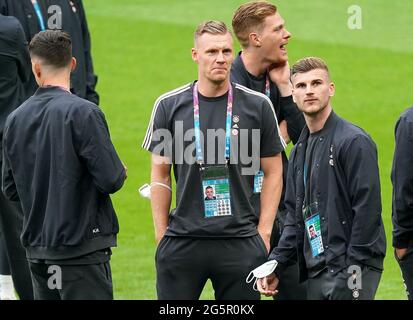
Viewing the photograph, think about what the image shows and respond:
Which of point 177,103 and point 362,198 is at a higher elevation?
point 177,103

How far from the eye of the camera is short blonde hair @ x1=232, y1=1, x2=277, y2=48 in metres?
8.52

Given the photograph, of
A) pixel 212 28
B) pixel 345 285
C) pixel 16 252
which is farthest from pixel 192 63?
pixel 345 285

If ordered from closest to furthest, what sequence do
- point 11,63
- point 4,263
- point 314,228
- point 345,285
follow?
point 345,285, point 314,228, point 11,63, point 4,263

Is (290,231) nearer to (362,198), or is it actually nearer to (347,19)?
(362,198)

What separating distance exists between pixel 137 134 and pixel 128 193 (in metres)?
2.87

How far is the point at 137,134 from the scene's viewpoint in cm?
1747

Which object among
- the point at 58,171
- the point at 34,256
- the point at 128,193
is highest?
the point at 58,171

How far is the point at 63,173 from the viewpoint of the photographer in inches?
292

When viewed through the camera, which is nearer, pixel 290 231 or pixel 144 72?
pixel 290 231

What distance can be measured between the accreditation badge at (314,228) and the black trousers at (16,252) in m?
2.72

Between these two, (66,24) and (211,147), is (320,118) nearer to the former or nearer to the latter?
(211,147)

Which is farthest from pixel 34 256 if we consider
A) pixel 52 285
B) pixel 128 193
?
pixel 128 193

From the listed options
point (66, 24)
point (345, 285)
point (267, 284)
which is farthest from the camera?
point (66, 24)

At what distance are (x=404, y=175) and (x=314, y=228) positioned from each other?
0.64m
